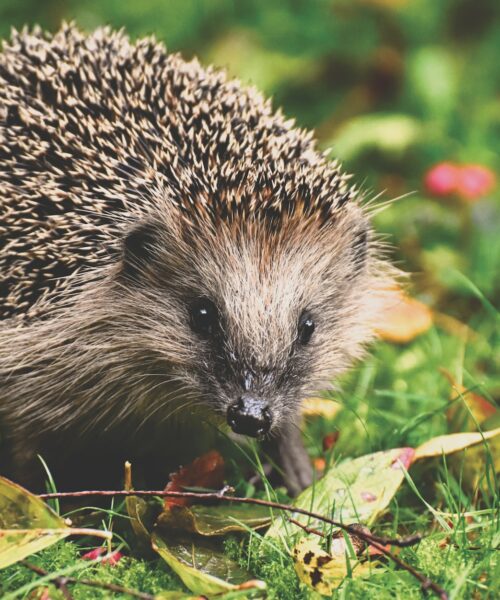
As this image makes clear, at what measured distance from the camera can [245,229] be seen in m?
2.22

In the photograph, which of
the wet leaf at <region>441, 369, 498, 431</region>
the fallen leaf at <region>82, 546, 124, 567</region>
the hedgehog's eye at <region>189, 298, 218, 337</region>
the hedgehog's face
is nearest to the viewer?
the fallen leaf at <region>82, 546, 124, 567</region>

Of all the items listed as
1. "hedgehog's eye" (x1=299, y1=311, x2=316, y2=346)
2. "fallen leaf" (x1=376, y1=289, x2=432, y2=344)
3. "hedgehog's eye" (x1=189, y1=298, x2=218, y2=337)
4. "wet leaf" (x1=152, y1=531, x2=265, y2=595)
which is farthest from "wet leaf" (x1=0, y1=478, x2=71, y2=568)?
"fallen leaf" (x1=376, y1=289, x2=432, y2=344)

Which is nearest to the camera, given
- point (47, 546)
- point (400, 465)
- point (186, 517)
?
point (47, 546)

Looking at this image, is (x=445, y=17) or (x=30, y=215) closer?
(x=30, y=215)

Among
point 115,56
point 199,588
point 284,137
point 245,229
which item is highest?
point 115,56

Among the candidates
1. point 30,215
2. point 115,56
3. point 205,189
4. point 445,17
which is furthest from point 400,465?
point 445,17

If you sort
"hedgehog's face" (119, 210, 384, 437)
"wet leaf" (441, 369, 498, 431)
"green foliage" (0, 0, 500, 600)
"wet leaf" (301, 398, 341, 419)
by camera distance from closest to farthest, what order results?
"hedgehog's face" (119, 210, 384, 437) < "wet leaf" (441, 369, 498, 431) < "wet leaf" (301, 398, 341, 419) < "green foliage" (0, 0, 500, 600)

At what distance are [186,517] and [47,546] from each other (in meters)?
0.35

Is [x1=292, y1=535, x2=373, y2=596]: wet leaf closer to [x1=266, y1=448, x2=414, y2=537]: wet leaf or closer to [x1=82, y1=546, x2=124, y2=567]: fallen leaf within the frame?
[x1=266, y1=448, x2=414, y2=537]: wet leaf

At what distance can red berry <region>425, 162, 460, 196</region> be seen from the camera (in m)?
4.03

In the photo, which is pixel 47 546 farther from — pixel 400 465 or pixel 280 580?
pixel 400 465

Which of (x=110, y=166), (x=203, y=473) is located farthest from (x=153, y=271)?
(x=203, y=473)

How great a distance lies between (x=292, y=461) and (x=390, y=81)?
3152 mm

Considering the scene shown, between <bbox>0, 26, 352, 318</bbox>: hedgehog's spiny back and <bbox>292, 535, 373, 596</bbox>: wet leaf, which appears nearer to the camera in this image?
<bbox>292, 535, 373, 596</bbox>: wet leaf
